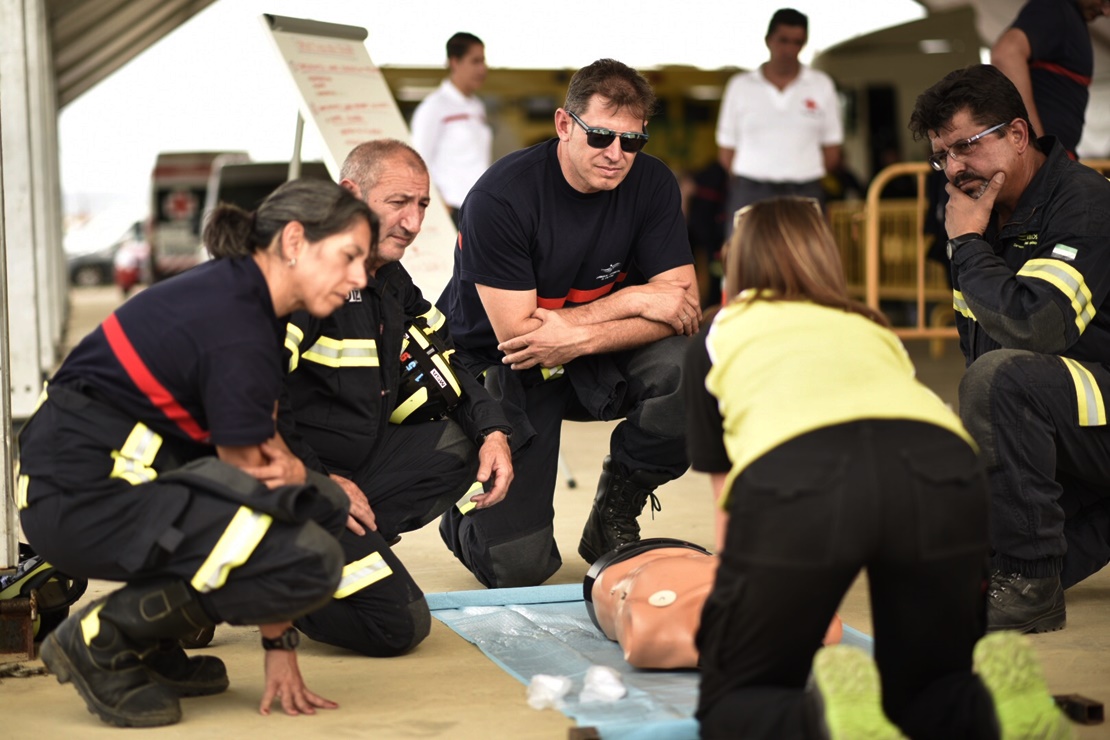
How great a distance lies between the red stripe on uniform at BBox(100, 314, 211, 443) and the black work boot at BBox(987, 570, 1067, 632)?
2031 millimetres

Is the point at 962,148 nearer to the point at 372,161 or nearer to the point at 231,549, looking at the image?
the point at 372,161

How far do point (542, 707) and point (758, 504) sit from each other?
901 mm

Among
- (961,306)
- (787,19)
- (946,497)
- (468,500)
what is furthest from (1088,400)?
(787,19)

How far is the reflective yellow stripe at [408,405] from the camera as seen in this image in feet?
12.8

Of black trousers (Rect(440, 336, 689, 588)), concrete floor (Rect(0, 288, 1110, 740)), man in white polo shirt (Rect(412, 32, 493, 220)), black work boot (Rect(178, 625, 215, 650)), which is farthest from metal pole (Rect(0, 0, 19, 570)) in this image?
man in white polo shirt (Rect(412, 32, 493, 220))

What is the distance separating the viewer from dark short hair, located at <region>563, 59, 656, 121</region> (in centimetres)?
409

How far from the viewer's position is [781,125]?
857 centimetres

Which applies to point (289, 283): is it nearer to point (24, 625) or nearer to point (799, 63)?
point (24, 625)

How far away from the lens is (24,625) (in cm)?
338

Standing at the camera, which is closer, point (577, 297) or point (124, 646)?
point (124, 646)

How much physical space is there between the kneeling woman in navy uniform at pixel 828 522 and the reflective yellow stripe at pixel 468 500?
1568 mm

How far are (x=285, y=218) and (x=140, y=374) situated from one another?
16.6 inches

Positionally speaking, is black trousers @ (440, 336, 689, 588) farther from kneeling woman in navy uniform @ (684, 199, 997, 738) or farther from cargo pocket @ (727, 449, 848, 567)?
cargo pocket @ (727, 449, 848, 567)

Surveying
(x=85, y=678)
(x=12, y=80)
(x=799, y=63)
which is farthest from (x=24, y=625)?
(x=799, y=63)
